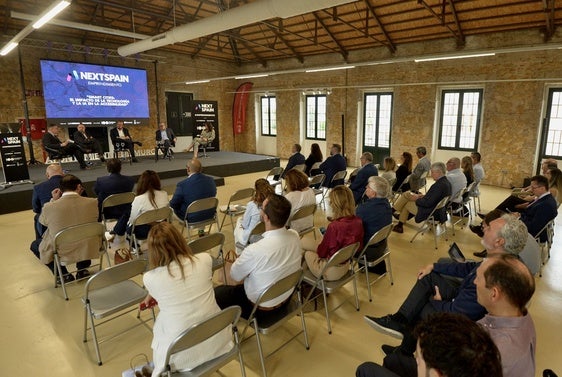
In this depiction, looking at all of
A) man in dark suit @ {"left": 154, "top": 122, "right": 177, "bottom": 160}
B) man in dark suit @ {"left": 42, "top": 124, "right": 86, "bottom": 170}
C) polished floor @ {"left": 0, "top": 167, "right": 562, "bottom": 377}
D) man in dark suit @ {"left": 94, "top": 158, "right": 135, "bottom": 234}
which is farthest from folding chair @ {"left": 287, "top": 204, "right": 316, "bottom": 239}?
man in dark suit @ {"left": 154, "top": 122, "right": 177, "bottom": 160}

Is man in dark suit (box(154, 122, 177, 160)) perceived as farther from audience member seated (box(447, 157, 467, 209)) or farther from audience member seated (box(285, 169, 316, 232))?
audience member seated (box(447, 157, 467, 209))

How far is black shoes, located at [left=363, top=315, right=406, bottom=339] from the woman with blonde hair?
111 cm

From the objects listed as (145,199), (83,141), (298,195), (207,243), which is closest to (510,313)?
(207,243)

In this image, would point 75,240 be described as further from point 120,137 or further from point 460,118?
point 460,118

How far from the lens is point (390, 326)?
2.46 m

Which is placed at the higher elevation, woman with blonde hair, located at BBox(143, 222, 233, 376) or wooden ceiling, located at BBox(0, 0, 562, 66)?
wooden ceiling, located at BBox(0, 0, 562, 66)

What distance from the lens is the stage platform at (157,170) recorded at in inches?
264

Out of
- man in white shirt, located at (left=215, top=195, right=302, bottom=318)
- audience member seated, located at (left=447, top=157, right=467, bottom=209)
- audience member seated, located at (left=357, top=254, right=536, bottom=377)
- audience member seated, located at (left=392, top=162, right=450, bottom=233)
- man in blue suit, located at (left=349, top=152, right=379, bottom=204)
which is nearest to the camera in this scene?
audience member seated, located at (left=357, top=254, right=536, bottom=377)

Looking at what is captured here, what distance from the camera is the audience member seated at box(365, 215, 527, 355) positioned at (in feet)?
7.47

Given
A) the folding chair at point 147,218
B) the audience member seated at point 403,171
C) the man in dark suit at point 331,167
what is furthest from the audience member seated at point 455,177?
the folding chair at point 147,218

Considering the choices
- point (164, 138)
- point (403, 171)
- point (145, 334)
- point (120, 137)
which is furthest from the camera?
point (164, 138)

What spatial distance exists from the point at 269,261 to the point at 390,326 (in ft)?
3.22

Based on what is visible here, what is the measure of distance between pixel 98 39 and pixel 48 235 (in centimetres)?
1002

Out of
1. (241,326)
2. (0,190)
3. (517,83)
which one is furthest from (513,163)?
(0,190)
